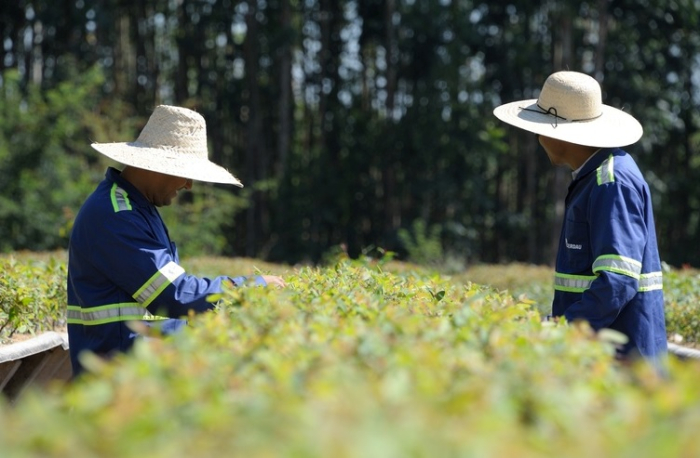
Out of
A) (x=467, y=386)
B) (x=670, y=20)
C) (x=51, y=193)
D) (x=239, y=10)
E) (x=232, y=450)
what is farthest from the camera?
(x=239, y=10)

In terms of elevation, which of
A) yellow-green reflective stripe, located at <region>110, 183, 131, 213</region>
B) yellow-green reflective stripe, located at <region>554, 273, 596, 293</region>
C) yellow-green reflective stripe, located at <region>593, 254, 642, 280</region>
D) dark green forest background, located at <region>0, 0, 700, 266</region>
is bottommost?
dark green forest background, located at <region>0, 0, 700, 266</region>

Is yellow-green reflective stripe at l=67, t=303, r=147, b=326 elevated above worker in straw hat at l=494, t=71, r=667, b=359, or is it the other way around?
worker in straw hat at l=494, t=71, r=667, b=359

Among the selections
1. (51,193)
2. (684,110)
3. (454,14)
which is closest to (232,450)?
(51,193)

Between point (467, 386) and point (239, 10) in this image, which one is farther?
point (239, 10)

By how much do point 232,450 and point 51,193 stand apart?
69.6 ft

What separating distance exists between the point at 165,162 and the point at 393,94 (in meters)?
31.0

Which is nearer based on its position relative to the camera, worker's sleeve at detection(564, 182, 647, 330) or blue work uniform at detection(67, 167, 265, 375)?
worker's sleeve at detection(564, 182, 647, 330)

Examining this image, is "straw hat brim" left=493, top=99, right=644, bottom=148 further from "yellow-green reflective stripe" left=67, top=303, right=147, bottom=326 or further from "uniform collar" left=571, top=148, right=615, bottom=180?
"yellow-green reflective stripe" left=67, top=303, right=147, bottom=326

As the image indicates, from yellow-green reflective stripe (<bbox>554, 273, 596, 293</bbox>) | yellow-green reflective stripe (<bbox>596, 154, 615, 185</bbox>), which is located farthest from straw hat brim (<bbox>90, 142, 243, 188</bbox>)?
yellow-green reflective stripe (<bbox>596, 154, 615, 185</bbox>)

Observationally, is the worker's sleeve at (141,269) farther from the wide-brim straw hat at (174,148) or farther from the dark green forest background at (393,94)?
the dark green forest background at (393,94)

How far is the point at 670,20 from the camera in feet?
105

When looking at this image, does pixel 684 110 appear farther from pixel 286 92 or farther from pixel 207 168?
pixel 207 168

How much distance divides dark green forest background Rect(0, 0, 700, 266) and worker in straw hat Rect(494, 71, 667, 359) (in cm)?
2153

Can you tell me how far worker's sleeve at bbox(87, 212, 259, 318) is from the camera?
5.09 meters
